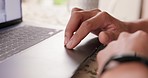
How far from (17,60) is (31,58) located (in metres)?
0.03

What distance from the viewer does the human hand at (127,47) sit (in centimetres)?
45

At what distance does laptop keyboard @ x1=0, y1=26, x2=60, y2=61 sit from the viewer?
2.04 ft

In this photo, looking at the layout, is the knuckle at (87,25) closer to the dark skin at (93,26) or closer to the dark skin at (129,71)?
the dark skin at (93,26)

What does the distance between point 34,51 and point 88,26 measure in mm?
162

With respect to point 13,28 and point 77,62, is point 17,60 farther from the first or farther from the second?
point 13,28

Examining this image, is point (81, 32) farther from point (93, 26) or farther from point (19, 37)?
point (19, 37)

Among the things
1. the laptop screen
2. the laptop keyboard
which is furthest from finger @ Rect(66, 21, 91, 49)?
the laptop screen

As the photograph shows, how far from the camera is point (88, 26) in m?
0.66

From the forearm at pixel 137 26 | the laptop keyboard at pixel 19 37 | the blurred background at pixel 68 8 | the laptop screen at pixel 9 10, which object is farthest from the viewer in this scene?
the blurred background at pixel 68 8

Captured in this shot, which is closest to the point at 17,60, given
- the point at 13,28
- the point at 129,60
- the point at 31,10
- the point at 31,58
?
the point at 31,58

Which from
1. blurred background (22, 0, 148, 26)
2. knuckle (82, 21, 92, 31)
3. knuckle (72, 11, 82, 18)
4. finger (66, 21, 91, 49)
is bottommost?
blurred background (22, 0, 148, 26)

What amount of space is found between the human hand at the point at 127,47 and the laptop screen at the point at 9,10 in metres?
0.49

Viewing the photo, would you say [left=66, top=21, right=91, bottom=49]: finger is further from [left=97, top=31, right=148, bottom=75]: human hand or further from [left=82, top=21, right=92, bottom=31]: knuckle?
[left=97, top=31, right=148, bottom=75]: human hand

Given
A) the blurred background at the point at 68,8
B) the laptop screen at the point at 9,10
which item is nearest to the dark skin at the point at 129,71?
the laptop screen at the point at 9,10
